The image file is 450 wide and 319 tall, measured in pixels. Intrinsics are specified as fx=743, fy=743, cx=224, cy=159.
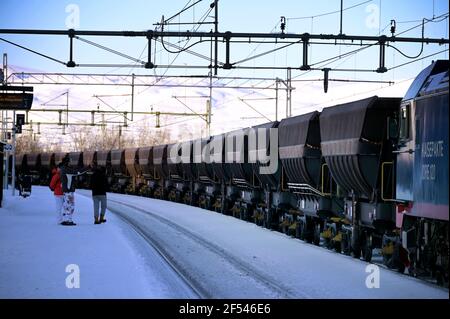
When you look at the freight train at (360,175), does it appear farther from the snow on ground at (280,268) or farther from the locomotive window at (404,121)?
the snow on ground at (280,268)

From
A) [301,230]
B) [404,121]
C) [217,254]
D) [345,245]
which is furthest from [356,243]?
[301,230]

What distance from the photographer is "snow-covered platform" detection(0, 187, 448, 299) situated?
11.7 meters

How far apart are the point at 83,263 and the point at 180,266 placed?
1993 mm

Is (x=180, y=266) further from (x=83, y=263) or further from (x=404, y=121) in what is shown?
(x=404, y=121)

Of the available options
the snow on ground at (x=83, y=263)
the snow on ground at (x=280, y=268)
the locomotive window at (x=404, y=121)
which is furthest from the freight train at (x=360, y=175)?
the snow on ground at (x=83, y=263)

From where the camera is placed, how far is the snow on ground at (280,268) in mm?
11734

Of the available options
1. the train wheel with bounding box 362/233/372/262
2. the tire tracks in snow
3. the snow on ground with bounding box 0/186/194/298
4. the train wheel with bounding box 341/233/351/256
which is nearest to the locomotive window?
the train wheel with bounding box 362/233/372/262

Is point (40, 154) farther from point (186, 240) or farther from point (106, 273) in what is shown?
point (106, 273)

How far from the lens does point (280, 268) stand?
14711 mm

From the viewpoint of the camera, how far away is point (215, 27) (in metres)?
21.8

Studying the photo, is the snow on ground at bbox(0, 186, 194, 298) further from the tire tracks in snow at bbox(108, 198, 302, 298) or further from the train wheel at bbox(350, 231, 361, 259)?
the train wheel at bbox(350, 231, 361, 259)

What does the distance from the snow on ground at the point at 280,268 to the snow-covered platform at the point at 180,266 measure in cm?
2

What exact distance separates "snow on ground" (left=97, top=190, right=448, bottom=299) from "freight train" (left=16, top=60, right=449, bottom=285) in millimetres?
653
